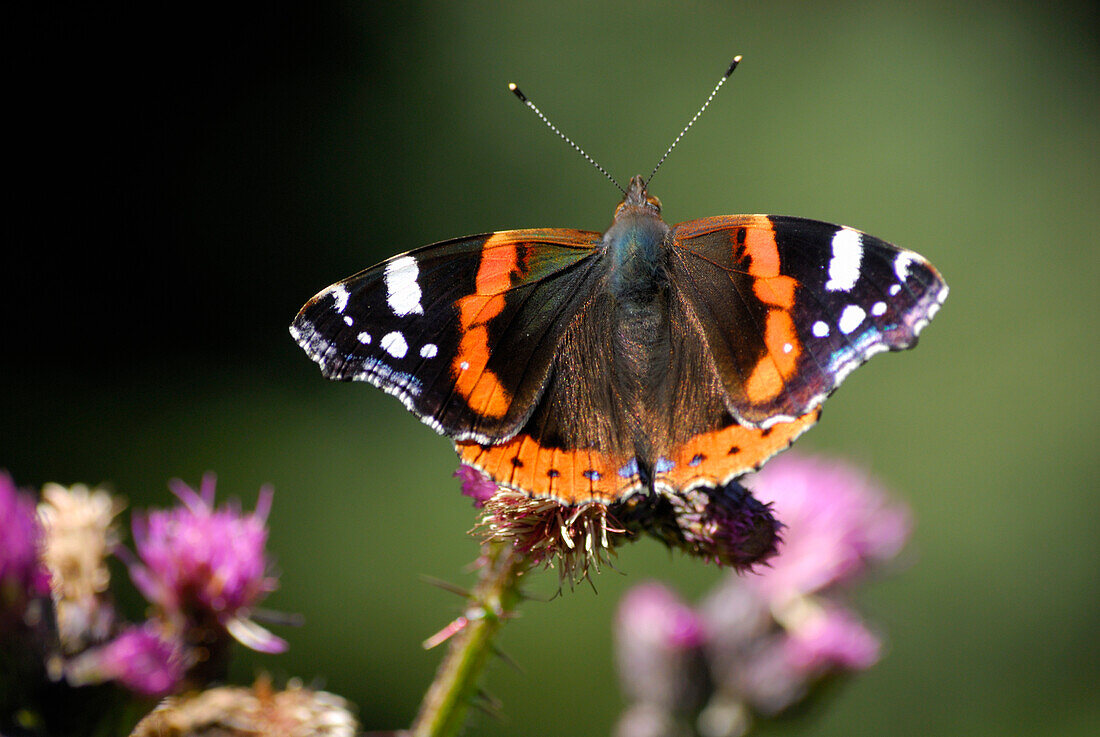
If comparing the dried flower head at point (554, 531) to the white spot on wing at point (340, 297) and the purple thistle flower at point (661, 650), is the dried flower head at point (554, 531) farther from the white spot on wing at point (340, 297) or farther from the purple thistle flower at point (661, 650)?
the purple thistle flower at point (661, 650)

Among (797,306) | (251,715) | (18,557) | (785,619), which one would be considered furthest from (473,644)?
(785,619)

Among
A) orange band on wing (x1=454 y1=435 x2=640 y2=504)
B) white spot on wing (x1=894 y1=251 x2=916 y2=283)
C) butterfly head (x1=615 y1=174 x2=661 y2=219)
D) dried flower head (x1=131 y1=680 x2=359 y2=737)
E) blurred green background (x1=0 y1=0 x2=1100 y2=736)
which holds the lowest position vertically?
dried flower head (x1=131 y1=680 x2=359 y2=737)

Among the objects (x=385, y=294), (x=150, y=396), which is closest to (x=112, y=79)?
(x=150, y=396)

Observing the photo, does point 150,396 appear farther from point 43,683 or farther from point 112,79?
point 43,683

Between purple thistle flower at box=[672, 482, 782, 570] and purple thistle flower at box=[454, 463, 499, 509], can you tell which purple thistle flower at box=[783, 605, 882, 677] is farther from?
purple thistle flower at box=[454, 463, 499, 509]

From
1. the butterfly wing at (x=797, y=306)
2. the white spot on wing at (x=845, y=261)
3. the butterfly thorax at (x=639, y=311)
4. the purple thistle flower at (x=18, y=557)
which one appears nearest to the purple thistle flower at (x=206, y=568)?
the purple thistle flower at (x=18, y=557)

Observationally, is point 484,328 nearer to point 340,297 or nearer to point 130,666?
point 340,297

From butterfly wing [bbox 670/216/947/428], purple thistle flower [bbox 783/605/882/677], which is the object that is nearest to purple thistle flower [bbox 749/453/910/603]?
purple thistle flower [bbox 783/605/882/677]
